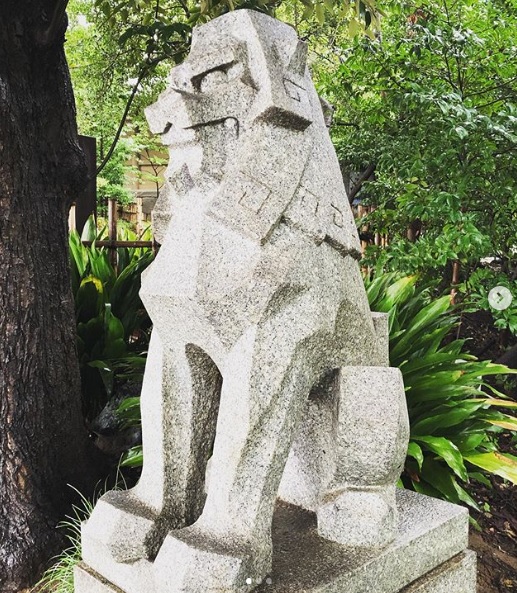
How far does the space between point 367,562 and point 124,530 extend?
0.64m

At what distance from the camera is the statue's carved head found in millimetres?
1474

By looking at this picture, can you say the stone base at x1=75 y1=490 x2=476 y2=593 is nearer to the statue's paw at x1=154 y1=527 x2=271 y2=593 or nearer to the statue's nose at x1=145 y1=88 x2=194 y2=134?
the statue's paw at x1=154 y1=527 x2=271 y2=593

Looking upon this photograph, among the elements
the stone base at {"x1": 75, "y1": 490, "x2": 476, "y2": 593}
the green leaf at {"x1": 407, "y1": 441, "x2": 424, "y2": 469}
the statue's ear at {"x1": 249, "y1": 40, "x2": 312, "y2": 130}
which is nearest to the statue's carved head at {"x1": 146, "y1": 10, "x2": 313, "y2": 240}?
the statue's ear at {"x1": 249, "y1": 40, "x2": 312, "y2": 130}

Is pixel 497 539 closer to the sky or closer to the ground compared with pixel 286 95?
closer to the ground

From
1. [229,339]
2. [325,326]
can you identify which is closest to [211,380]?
[229,339]

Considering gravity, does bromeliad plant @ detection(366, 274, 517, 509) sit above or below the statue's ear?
below

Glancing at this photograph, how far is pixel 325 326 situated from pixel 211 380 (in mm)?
352

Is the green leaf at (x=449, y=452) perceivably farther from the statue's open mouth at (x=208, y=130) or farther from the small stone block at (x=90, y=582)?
the statue's open mouth at (x=208, y=130)

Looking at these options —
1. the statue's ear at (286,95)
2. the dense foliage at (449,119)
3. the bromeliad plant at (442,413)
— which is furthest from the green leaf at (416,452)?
the statue's ear at (286,95)

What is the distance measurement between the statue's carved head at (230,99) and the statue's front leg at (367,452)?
0.63 m

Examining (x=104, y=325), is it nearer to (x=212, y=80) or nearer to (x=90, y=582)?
(x=90, y=582)

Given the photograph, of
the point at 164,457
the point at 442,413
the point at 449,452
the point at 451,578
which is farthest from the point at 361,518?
the point at 442,413

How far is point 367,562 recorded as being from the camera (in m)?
1.62

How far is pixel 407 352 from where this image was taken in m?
3.57
